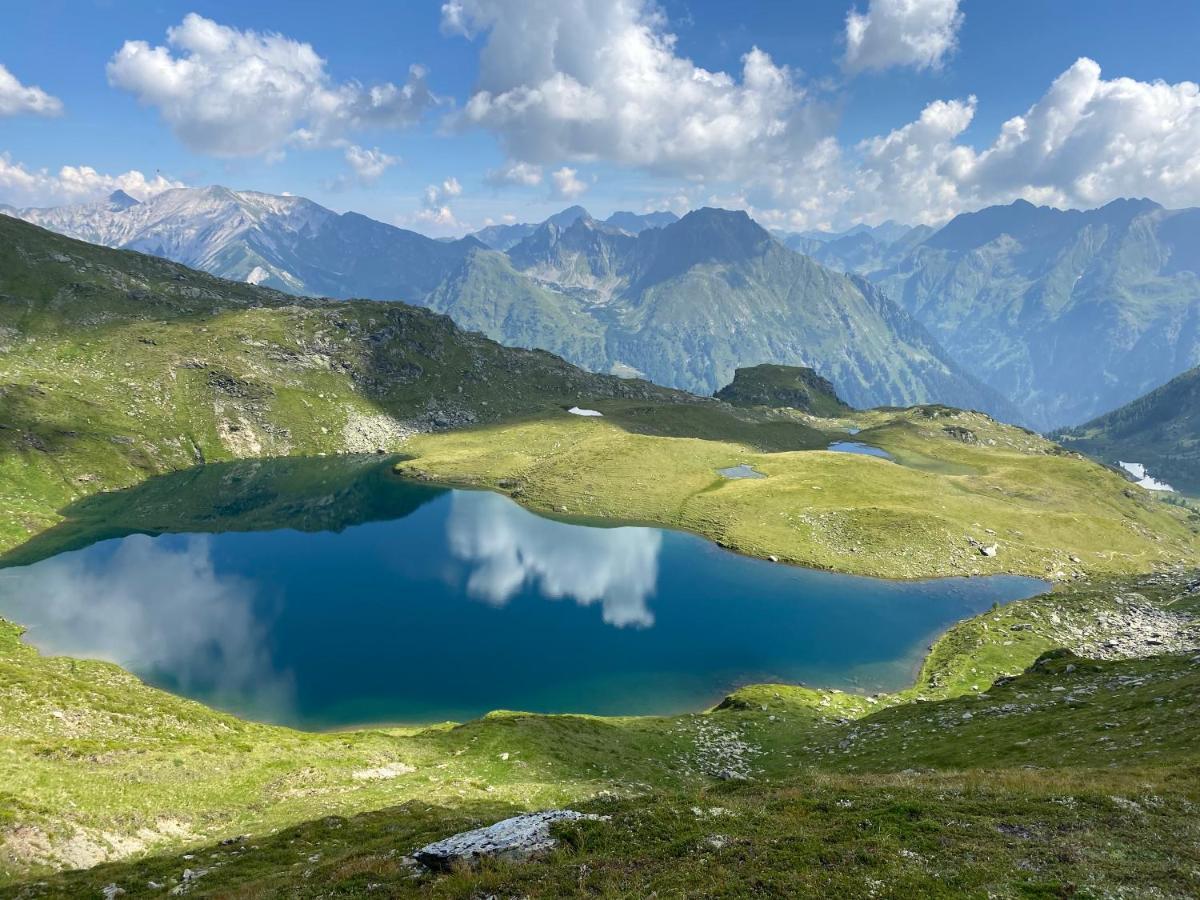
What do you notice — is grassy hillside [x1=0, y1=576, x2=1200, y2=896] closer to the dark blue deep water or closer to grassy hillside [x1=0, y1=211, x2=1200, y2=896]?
grassy hillside [x1=0, y1=211, x2=1200, y2=896]

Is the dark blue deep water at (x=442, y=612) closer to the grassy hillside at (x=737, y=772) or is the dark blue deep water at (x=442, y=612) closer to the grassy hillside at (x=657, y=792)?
the grassy hillside at (x=737, y=772)

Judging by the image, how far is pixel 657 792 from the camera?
26828mm

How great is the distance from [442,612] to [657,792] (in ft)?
204

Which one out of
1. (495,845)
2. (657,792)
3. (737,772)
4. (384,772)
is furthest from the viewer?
(737,772)

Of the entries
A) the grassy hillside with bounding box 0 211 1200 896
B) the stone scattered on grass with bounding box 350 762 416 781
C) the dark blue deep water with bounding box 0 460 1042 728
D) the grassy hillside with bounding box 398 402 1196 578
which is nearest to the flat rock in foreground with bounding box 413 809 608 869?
the grassy hillside with bounding box 0 211 1200 896

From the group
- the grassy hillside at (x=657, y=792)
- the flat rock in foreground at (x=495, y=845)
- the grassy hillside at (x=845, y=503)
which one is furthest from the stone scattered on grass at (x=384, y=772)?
the grassy hillside at (x=845, y=503)

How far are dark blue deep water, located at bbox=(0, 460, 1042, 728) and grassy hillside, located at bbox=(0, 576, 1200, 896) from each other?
8.75 metres

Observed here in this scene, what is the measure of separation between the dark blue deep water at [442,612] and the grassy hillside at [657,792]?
8.75 meters

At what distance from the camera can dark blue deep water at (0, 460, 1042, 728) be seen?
65188mm

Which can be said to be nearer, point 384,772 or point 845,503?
point 384,772

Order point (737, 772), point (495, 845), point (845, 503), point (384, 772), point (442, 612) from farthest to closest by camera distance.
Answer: point (845, 503) → point (442, 612) → point (737, 772) → point (384, 772) → point (495, 845)

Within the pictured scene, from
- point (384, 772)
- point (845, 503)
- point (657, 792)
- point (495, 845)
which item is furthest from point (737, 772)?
point (845, 503)

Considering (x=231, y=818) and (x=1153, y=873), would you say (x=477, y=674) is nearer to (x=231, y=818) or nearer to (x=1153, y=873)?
(x=231, y=818)

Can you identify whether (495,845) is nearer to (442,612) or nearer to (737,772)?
(737,772)
